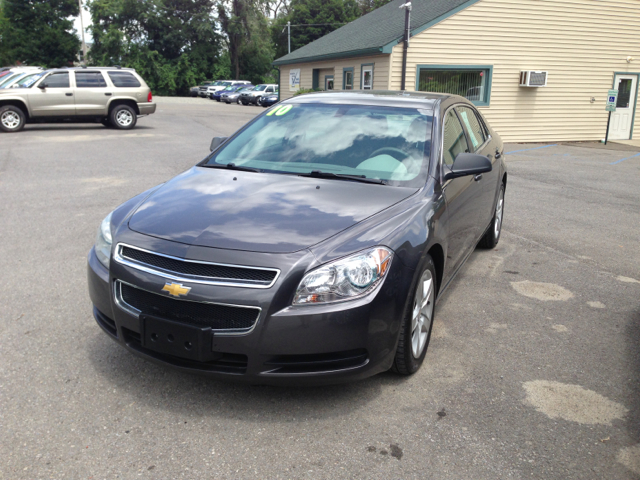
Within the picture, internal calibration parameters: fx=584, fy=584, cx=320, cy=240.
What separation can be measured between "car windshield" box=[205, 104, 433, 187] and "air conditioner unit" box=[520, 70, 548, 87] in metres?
16.0

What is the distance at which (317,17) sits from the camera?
65875mm

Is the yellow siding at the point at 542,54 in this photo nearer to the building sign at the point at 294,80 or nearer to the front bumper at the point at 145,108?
the front bumper at the point at 145,108

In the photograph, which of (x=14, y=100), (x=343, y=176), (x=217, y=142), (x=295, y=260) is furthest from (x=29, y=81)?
(x=295, y=260)

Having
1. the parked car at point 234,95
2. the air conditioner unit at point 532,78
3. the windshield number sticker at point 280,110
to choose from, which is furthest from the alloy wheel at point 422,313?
the parked car at point 234,95

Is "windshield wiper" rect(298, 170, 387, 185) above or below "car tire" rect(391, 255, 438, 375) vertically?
above

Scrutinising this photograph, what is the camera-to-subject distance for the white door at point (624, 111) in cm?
2033

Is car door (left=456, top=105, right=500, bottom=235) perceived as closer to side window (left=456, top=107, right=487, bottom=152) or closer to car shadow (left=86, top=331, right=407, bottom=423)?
side window (left=456, top=107, right=487, bottom=152)

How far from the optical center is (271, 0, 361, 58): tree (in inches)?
2584

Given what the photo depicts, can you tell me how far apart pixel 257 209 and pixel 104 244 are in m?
0.91

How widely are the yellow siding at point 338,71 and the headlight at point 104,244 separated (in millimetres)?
15741

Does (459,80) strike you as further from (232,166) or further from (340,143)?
(232,166)

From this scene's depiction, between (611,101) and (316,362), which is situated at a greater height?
(611,101)

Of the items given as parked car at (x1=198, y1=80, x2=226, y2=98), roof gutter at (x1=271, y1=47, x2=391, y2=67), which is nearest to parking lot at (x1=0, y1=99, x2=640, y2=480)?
roof gutter at (x1=271, y1=47, x2=391, y2=67)

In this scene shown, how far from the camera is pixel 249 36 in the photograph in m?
57.0
